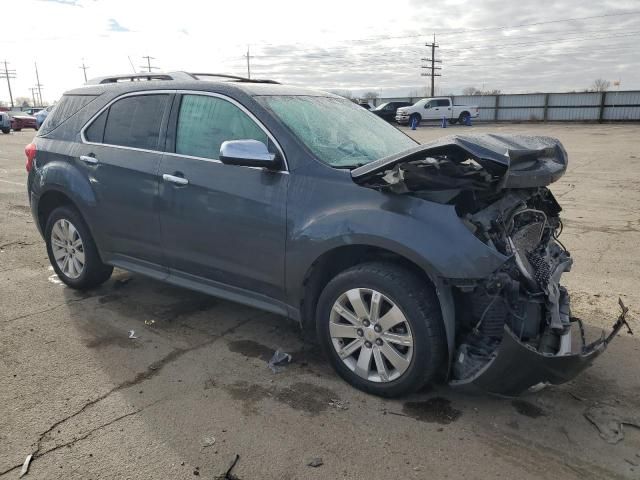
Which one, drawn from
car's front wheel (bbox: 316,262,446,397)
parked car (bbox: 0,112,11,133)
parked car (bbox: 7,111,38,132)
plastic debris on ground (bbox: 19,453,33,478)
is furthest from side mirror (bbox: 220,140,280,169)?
parked car (bbox: 7,111,38,132)

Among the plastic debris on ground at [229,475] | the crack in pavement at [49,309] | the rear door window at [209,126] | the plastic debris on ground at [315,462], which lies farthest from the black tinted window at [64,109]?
the plastic debris on ground at [315,462]

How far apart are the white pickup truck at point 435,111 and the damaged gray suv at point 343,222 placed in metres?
32.7

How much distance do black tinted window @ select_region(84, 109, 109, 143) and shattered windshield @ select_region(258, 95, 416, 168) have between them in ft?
5.57

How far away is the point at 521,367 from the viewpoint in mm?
2713

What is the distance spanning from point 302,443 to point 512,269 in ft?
4.79

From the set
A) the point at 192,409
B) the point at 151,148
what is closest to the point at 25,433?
the point at 192,409

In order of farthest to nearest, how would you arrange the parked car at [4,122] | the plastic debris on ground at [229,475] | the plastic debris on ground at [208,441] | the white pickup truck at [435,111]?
the white pickup truck at [435,111], the parked car at [4,122], the plastic debris on ground at [208,441], the plastic debris on ground at [229,475]

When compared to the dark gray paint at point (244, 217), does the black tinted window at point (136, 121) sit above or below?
above

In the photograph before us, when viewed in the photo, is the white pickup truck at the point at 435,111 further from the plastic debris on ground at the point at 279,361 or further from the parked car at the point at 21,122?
the plastic debris on ground at the point at 279,361

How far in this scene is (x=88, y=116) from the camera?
15.4ft

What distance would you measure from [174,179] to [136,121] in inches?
31.7

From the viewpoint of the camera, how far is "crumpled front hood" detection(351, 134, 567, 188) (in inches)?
114

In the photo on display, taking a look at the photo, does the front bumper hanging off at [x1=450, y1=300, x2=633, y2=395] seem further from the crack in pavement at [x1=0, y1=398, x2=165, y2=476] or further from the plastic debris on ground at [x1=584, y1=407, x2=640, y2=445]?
the crack in pavement at [x1=0, y1=398, x2=165, y2=476]

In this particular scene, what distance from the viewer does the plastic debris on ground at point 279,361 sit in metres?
3.59
